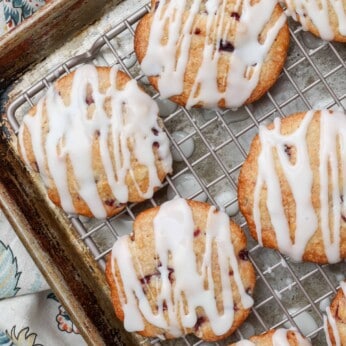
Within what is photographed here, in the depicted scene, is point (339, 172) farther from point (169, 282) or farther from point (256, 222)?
point (169, 282)

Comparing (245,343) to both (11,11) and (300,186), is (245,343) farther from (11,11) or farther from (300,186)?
(11,11)

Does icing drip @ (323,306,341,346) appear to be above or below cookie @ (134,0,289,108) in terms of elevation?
below

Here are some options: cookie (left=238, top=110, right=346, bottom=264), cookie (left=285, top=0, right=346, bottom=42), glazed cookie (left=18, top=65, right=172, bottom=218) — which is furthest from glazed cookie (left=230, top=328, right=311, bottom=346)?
cookie (left=285, top=0, right=346, bottom=42)

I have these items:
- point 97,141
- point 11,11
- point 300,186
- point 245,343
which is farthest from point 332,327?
point 11,11

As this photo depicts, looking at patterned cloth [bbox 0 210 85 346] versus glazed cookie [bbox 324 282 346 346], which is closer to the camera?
glazed cookie [bbox 324 282 346 346]

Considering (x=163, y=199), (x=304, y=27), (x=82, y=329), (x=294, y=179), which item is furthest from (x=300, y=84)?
(x=82, y=329)

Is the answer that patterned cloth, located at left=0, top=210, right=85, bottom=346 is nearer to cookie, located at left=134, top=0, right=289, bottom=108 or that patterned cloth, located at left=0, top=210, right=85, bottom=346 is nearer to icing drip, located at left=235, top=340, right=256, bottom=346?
icing drip, located at left=235, top=340, right=256, bottom=346
